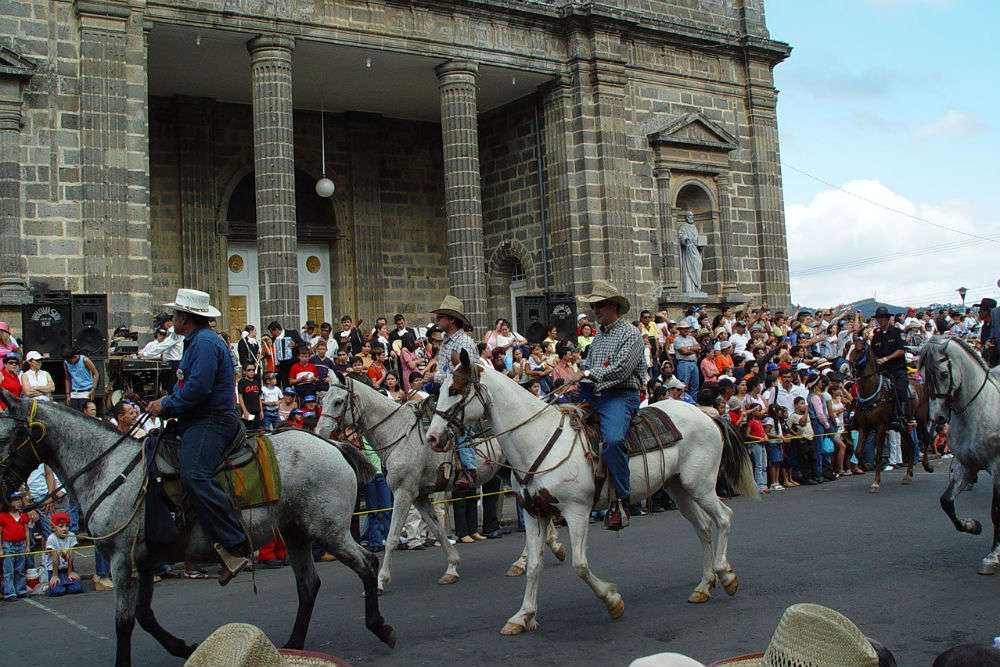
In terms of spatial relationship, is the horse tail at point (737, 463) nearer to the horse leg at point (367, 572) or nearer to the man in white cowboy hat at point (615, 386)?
the man in white cowboy hat at point (615, 386)

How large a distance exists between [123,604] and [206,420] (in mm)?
1382

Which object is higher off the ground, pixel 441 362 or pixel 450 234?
pixel 450 234

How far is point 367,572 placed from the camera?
25.1 ft

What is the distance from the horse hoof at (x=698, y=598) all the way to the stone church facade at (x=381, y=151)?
45.7 feet

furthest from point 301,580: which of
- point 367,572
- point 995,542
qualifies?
point 995,542

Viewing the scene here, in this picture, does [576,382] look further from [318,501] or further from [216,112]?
[216,112]

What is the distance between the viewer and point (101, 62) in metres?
19.3

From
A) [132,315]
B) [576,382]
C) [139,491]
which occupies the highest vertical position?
[132,315]

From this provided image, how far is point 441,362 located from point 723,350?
12.0m

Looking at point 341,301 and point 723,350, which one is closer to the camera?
point 723,350

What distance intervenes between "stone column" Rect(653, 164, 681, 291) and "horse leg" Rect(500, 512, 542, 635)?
65.4 feet

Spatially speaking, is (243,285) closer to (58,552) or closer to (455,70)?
(455,70)

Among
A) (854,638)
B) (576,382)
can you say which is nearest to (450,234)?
(576,382)

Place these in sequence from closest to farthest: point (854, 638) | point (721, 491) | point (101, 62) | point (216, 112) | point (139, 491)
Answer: point (854, 638), point (139, 491), point (721, 491), point (101, 62), point (216, 112)
